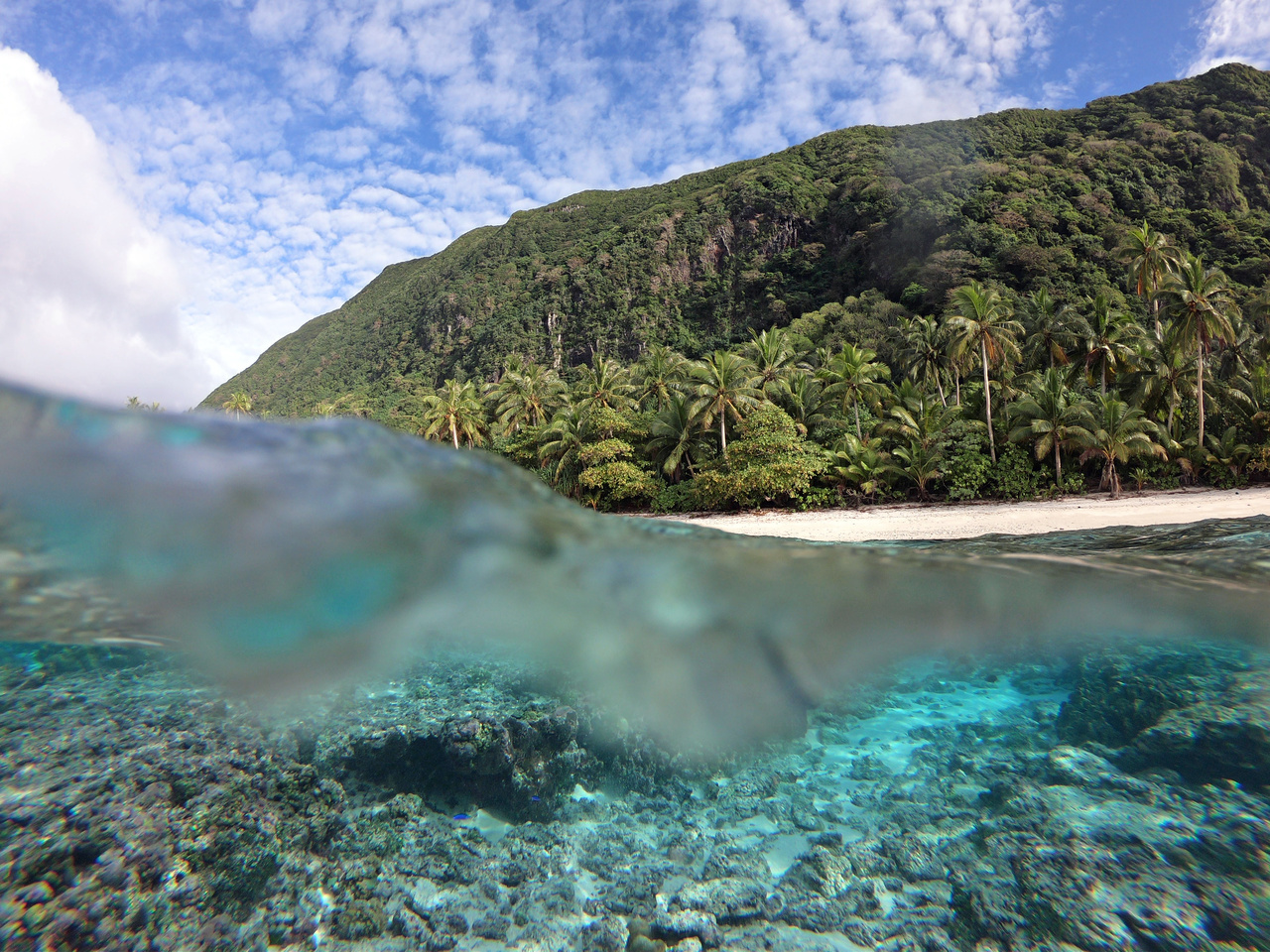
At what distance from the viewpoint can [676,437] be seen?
31.1 meters

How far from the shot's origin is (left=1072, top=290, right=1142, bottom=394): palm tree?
29344 millimetres

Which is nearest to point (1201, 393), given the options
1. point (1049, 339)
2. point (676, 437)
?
point (1049, 339)

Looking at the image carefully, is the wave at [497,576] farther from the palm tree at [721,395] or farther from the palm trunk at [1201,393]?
the palm trunk at [1201,393]

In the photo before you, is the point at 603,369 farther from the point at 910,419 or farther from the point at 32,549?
the point at 32,549

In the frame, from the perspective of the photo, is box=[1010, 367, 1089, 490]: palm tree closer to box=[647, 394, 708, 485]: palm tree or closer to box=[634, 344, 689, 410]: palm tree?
box=[647, 394, 708, 485]: palm tree

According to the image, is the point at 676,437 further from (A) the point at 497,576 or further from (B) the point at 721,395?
(A) the point at 497,576

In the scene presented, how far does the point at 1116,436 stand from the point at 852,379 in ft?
35.9

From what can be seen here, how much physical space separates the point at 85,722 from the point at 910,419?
27.7m

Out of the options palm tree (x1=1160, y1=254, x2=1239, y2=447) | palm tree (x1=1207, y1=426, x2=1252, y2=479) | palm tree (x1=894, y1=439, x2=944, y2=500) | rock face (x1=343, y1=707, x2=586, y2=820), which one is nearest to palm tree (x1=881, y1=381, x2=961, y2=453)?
palm tree (x1=894, y1=439, x2=944, y2=500)

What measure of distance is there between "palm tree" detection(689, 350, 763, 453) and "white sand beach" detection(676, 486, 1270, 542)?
5.79 metres

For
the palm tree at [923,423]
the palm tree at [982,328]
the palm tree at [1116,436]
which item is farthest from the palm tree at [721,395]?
the palm tree at [1116,436]

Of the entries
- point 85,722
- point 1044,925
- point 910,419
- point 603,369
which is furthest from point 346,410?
point 1044,925

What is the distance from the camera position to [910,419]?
26469 millimetres

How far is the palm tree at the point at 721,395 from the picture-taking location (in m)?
28.9
